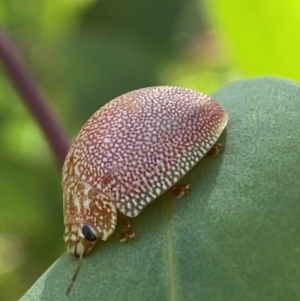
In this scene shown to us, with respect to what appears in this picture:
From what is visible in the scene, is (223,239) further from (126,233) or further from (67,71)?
(67,71)

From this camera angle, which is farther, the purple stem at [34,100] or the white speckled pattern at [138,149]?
the purple stem at [34,100]

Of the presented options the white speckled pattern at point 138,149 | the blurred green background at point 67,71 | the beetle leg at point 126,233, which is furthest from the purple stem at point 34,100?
the blurred green background at point 67,71

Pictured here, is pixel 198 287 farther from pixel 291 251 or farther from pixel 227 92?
pixel 227 92

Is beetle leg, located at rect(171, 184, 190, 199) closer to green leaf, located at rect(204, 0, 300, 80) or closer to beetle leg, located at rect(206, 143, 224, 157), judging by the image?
beetle leg, located at rect(206, 143, 224, 157)

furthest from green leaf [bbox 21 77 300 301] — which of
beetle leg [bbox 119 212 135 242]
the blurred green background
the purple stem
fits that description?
the blurred green background

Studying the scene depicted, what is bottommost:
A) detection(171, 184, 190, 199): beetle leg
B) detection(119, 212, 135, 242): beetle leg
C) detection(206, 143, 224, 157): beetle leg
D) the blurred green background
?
the blurred green background

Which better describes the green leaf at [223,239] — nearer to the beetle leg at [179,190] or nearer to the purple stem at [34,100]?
the beetle leg at [179,190]

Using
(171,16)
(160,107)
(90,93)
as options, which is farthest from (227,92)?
(171,16)
